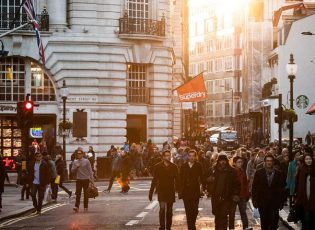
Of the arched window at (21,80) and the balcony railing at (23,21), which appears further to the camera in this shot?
the arched window at (21,80)

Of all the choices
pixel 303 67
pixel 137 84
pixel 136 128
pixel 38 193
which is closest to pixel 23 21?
pixel 137 84

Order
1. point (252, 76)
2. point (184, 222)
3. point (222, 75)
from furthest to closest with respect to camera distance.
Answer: point (222, 75) → point (252, 76) → point (184, 222)

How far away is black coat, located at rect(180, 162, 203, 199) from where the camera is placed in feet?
70.2

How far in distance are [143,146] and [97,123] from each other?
109 inches

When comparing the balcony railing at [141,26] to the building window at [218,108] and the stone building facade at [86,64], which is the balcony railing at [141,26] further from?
the building window at [218,108]

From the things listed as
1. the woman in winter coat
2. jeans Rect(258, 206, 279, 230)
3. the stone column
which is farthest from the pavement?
the stone column

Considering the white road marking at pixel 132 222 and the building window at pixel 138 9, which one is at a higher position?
the building window at pixel 138 9

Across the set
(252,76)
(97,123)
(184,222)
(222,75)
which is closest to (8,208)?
(184,222)

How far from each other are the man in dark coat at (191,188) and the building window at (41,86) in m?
32.6

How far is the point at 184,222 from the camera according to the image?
82.2 feet

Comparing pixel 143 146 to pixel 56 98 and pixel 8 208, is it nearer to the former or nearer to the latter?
pixel 56 98

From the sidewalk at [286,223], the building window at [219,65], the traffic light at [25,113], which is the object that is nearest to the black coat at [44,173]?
the traffic light at [25,113]

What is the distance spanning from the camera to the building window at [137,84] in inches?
2175

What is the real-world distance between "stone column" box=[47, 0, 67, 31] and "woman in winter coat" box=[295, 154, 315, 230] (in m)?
34.8
